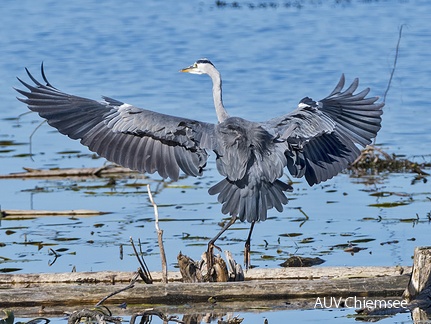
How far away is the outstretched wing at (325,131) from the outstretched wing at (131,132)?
614mm

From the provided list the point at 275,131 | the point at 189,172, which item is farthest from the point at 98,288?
the point at 275,131

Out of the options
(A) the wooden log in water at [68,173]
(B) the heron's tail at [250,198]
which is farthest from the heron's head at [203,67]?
(A) the wooden log in water at [68,173]

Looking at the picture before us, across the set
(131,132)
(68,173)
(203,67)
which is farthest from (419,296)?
(68,173)

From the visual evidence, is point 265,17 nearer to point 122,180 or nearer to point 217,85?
point 122,180

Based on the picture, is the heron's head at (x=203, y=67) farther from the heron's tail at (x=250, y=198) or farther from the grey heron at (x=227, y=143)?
the heron's tail at (x=250, y=198)

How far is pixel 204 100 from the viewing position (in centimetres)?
1681

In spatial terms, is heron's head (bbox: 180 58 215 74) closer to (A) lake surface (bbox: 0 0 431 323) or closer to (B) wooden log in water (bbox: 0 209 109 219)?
(A) lake surface (bbox: 0 0 431 323)

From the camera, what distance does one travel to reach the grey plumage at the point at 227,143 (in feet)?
25.5

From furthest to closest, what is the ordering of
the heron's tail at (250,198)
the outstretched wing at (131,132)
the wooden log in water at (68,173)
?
the wooden log in water at (68,173), the outstretched wing at (131,132), the heron's tail at (250,198)

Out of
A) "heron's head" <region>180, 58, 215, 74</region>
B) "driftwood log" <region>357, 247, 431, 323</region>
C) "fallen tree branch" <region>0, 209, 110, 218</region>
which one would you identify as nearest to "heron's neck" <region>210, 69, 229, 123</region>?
"heron's head" <region>180, 58, 215, 74</region>

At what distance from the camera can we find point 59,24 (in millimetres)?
26234

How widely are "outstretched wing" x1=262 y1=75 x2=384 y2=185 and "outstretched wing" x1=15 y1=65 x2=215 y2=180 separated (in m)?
0.61

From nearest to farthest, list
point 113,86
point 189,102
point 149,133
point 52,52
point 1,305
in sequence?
point 1,305
point 149,133
point 189,102
point 113,86
point 52,52

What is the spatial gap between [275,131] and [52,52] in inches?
583
